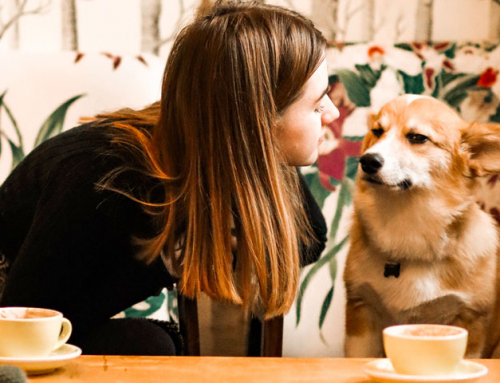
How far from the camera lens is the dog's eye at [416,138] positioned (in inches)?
59.7

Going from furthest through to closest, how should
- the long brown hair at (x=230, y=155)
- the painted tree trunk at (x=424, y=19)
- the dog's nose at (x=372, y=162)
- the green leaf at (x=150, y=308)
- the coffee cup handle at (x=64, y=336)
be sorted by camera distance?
the painted tree trunk at (x=424, y=19) → the green leaf at (x=150, y=308) → the dog's nose at (x=372, y=162) → the long brown hair at (x=230, y=155) → the coffee cup handle at (x=64, y=336)

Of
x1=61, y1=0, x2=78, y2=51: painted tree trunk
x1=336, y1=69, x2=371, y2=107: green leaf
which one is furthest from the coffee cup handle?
x1=61, y1=0, x2=78, y2=51: painted tree trunk

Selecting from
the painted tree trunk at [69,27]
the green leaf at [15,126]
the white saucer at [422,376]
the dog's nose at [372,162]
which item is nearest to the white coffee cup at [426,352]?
the white saucer at [422,376]

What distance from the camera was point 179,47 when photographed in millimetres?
1081

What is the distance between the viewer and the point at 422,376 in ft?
2.02

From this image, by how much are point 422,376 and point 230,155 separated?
494 mm

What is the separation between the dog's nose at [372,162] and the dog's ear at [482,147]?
256mm

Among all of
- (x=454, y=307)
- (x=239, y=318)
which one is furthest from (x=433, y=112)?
(x=239, y=318)

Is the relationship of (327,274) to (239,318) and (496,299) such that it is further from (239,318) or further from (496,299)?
(496,299)

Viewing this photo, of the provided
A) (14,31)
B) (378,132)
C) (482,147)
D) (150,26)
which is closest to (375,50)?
(378,132)

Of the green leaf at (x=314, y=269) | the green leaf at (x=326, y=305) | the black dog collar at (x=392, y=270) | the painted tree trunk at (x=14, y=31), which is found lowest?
the green leaf at (x=326, y=305)

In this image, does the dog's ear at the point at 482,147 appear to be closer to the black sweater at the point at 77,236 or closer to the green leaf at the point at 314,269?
the green leaf at the point at 314,269

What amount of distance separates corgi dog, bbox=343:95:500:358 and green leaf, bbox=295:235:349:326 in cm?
18

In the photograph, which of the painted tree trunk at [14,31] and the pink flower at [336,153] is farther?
the painted tree trunk at [14,31]
